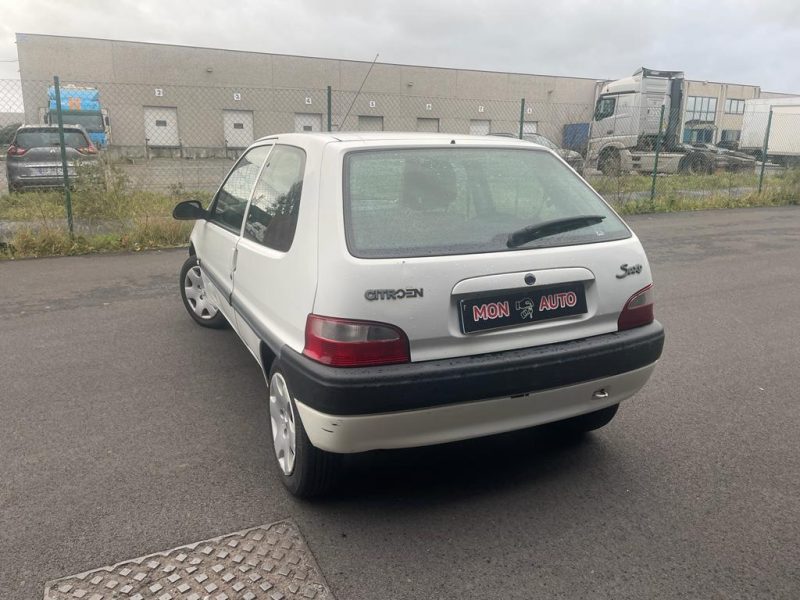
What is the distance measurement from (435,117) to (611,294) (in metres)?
36.7

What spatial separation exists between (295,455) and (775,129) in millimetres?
35343

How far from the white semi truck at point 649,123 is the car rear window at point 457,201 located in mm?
18602

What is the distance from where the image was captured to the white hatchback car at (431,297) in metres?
2.47

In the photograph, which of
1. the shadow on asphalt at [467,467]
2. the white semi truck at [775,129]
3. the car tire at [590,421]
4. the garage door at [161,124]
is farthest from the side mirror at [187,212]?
the garage door at [161,124]

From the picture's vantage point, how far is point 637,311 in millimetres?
2980

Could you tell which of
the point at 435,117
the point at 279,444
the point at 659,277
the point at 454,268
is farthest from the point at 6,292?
the point at 435,117

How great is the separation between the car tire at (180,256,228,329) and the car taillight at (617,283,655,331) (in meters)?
3.32

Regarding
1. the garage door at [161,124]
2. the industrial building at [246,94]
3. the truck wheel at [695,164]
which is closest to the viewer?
the truck wheel at [695,164]

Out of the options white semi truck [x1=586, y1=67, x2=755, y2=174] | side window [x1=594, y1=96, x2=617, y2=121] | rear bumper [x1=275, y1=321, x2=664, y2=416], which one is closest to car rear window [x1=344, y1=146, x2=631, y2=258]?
rear bumper [x1=275, y1=321, x2=664, y2=416]

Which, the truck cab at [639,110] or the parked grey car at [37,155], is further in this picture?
the truck cab at [639,110]

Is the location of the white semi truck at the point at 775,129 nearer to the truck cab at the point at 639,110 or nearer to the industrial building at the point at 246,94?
the industrial building at the point at 246,94

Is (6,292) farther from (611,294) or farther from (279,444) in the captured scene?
(611,294)

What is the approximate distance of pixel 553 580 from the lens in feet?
7.84

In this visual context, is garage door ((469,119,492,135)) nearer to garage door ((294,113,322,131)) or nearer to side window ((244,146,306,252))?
garage door ((294,113,322,131))
